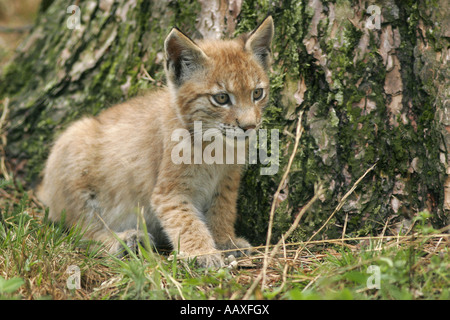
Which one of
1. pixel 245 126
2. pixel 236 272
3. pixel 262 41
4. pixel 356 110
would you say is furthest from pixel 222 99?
pixel 236 272

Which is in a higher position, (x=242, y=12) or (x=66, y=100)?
(x=242, y=12)

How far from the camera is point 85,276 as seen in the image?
3.04m

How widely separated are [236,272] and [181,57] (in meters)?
1.65

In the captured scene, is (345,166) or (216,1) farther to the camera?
(216,1)

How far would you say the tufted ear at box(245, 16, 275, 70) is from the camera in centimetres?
360

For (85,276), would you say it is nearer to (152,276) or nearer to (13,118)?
(152,276)

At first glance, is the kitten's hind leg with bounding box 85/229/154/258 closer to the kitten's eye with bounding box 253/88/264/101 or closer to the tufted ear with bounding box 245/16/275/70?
the kitten's eye with bounding box 253/88/264/101

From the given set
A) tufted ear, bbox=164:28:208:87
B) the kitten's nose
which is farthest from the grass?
tufted ear, bbox=164:28:208:87

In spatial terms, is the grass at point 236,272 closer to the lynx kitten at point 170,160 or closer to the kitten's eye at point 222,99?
the lynx kitten at point 170,160

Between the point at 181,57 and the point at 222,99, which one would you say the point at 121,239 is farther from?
the point at 181,57

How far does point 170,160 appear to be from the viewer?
3754 mm
